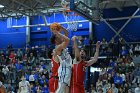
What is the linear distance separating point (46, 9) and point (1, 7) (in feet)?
12.8

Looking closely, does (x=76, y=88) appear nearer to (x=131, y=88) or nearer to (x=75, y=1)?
(x=75, y=1)

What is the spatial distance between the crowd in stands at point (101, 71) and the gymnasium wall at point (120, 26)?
108cm

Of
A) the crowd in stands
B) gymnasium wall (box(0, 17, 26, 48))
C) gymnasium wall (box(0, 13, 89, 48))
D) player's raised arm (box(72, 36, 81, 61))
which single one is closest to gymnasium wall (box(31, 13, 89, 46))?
gymnasium wall (box(0, 13, 89, 48))

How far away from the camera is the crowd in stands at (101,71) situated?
20172mm

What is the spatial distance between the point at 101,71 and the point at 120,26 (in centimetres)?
720

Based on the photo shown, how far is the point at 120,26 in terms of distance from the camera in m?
28.6

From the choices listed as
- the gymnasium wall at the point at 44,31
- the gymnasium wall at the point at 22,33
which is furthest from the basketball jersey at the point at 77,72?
the gymnasium wall at the point at 22,33

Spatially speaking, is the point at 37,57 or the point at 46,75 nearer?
the point at 46,75

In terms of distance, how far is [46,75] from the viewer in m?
23.3

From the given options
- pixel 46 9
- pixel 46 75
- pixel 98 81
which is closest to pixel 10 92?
pixel 46 75

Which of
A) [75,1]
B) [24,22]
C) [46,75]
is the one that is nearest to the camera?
[75,1]

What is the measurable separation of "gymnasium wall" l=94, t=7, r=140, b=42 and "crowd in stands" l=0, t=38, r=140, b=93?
1.08 m

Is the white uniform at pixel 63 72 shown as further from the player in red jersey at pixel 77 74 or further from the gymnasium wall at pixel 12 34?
the gymnasium wall at pixel 12 34

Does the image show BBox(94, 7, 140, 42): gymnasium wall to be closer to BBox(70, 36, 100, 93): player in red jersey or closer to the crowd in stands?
the crowd in stands
